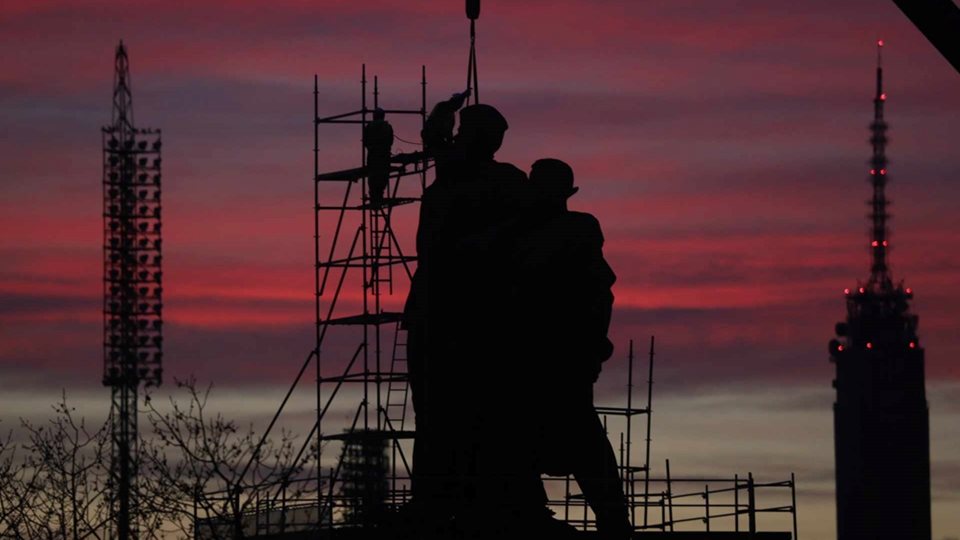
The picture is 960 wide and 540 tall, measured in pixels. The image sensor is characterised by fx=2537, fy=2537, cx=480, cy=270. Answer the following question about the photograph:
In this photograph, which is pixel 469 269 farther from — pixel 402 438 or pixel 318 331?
pixel 318 331

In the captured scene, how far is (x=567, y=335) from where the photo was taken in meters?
32.7

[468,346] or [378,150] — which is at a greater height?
[378,150]

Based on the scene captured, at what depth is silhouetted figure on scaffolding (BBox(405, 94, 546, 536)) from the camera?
32.3m

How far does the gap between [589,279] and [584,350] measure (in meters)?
0.92

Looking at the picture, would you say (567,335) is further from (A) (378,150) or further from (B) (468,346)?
(A) (378,150)

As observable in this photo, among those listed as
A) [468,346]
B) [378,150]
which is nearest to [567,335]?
[468,346]

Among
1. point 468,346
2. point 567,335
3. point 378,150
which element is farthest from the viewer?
point 378,150


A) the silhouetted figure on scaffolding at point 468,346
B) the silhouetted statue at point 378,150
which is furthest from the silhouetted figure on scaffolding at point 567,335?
the silhouetted statue at point 378,150

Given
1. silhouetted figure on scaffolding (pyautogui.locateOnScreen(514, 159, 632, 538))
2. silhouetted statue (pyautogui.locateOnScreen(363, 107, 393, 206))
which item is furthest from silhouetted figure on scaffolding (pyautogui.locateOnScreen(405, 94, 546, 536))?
silhouetted statue (pyautogui.locateOnScreen(363, 107, 393, 206))

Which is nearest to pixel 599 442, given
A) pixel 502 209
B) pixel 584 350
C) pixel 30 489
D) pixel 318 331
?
pixel 584 350

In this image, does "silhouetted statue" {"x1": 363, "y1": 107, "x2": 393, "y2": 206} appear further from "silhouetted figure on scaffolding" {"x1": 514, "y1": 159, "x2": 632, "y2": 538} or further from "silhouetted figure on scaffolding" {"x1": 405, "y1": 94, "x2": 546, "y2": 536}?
"silhouetted figure on scaffolding" {"x1": 514, "y1": 159, "x2": 632, "y2": 538}

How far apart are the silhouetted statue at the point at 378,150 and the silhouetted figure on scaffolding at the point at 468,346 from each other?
225 inches

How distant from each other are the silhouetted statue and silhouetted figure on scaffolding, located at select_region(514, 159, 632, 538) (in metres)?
7.02

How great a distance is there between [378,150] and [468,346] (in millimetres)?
7413
